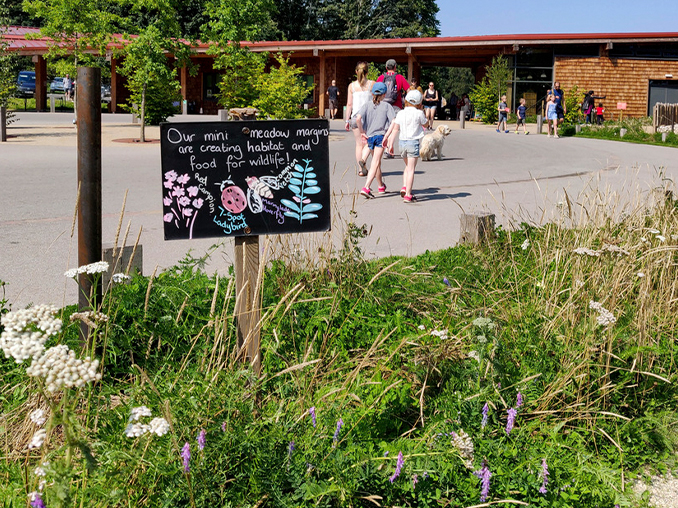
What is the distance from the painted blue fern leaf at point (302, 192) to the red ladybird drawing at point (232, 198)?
0.69ft

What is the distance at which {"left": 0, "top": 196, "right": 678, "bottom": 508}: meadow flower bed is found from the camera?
2.58 m

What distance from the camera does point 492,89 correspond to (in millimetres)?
36656

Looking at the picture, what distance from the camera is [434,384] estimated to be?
3.73 metres

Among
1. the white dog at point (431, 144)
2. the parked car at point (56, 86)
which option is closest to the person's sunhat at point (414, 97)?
the white dog at point (431, 144)

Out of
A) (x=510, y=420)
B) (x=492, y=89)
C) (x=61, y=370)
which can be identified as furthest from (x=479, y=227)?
(x=492, y=89)

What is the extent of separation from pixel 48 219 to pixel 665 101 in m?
34.5

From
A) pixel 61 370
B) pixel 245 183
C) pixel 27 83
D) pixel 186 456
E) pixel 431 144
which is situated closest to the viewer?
pixel 61 370

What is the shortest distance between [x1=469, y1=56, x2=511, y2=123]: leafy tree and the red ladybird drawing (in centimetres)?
3366

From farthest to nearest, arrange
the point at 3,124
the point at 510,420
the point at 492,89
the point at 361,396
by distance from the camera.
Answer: the point at 492,89
the point at 3,124
the point at 361,396
the point at 510,420

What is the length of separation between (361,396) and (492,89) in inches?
1376

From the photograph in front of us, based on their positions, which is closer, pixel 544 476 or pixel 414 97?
pixel 544 476

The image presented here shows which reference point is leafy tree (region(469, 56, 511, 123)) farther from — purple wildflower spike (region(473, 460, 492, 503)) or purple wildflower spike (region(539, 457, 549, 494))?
purple wildflower spike (region(473, 460, 492, 503))

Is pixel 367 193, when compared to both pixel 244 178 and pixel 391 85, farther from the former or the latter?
pixel 244 178

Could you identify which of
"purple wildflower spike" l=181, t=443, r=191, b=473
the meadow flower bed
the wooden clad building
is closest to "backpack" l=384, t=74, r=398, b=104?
the meadow flower bed
